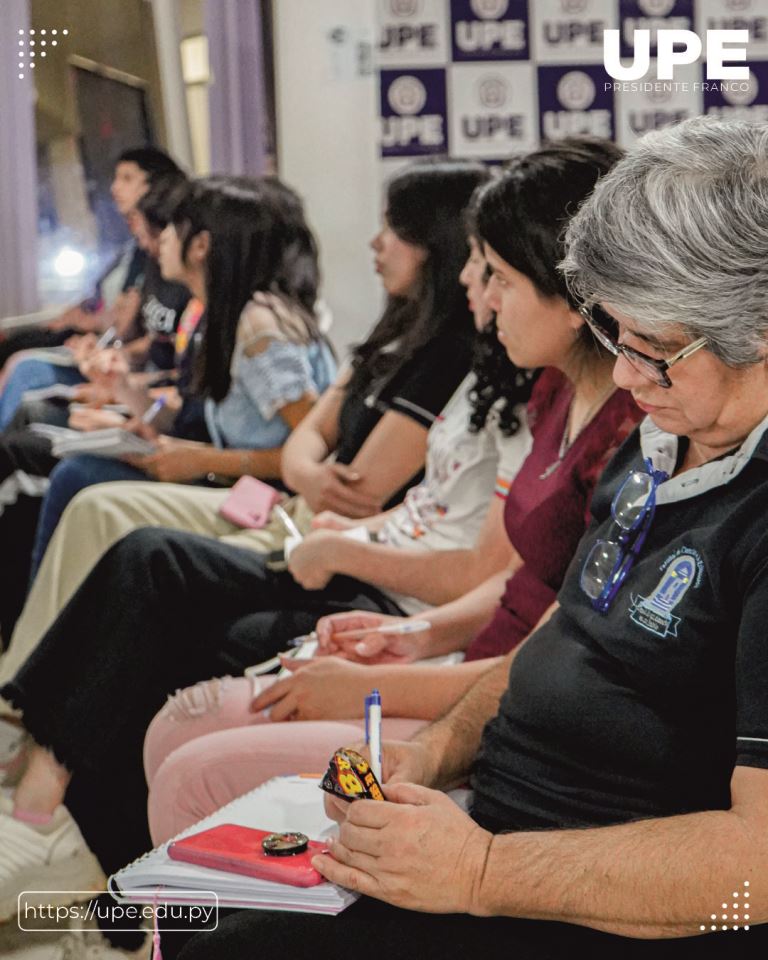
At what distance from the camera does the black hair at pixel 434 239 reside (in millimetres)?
2479

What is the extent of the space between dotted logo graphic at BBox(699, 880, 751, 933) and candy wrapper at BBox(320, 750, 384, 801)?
1.08 ft

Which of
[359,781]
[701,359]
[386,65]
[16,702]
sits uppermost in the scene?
[386,65]

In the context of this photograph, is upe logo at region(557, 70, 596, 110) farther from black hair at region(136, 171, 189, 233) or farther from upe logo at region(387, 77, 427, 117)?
black hair at region(136, 171, 189, 233)

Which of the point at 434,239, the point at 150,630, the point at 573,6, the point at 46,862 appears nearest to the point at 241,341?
the point at 434,239

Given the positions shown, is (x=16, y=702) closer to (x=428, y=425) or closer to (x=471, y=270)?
(x=428, y=425)

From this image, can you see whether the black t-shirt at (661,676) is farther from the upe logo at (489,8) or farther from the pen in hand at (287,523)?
the upe logo at (489,8)

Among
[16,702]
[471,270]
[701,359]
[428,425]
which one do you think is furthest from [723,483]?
[16,702]

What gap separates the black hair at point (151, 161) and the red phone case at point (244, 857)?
4.01 m

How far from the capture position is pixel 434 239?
2.53m

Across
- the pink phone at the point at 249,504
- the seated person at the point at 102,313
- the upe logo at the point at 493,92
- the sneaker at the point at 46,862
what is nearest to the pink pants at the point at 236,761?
the sneaker at the point at 46,862

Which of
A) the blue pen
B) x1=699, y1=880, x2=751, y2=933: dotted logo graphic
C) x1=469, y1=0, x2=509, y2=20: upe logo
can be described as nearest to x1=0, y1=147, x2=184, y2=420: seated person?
x1=469, y1=0, x2=509, y2=20: upe logo

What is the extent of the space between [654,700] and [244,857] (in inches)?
15.8

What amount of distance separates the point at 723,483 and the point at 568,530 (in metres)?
0.50

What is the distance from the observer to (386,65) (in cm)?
451
